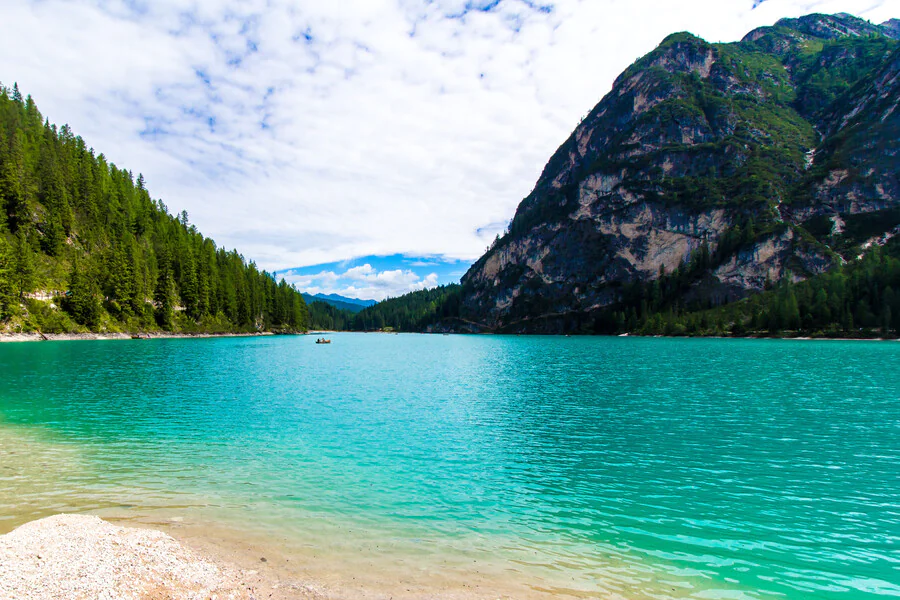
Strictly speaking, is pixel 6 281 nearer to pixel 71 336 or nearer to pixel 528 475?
pixel 71 336

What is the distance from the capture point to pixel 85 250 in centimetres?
12419

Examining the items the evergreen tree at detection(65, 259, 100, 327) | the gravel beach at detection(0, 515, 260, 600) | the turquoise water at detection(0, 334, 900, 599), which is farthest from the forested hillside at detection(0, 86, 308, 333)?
the gravel beach at detection(0, 515, 260, 600)

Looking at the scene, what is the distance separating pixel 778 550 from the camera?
12680 millimetres

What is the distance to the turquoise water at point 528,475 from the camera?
1224cm

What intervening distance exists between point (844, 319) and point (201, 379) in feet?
614

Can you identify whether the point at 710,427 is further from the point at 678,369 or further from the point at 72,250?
the point at 72,250

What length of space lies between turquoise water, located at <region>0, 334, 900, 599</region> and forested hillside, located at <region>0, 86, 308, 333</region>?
81.9 m

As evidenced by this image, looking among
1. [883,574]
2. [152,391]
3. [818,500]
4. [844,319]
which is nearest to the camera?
[883,574]

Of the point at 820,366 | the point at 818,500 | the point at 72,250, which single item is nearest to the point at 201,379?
the point at 818,500

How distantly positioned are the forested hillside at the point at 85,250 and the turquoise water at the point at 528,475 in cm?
8190

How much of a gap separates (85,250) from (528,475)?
15259 centimetres

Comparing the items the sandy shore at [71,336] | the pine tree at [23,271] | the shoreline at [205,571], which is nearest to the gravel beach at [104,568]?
the shoreline at [205,571]

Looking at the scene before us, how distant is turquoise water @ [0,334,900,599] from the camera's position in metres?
12.2

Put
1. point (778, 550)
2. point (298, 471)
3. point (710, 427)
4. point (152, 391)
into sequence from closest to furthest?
point (778, 550) < point (298, 471) < point (710, 427) < point (152, 391)
